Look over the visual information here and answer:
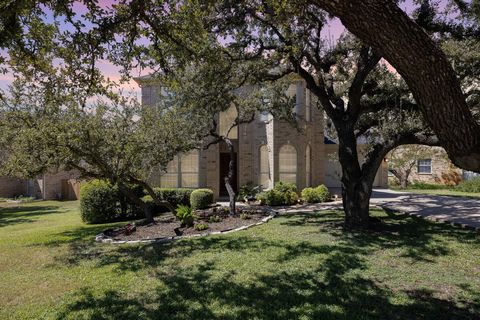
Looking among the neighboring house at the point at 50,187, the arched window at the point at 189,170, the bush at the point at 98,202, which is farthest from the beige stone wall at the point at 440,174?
the neighboring house at the point at 50,187

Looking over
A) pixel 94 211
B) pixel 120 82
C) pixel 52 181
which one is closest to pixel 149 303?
pixel 120 82

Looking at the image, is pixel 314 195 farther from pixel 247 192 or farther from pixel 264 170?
pixel 247 192

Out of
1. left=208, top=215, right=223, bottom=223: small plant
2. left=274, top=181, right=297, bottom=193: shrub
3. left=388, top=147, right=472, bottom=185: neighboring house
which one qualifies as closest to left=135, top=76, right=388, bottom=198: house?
left=274, top=181, right=297, bottom=193: shrub

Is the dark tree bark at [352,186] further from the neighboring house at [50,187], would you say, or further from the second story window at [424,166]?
the neighboring house at [50,187]

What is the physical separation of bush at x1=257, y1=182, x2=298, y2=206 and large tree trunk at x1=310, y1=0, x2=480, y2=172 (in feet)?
50.2

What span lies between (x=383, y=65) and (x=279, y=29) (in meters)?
4.76

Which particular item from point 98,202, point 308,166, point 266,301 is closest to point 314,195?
point 308,166

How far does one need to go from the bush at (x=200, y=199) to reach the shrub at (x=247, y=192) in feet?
7.72

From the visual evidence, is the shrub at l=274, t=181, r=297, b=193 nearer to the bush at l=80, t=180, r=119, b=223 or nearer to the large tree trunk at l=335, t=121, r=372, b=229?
the large tree trunk at l=335, t=121, r=372, b=229

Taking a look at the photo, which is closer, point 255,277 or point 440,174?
point 255,277

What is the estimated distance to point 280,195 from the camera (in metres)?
18.7

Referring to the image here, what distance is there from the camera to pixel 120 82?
315 inches

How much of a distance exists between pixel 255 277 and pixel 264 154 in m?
15.2

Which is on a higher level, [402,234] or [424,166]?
[424,166]
